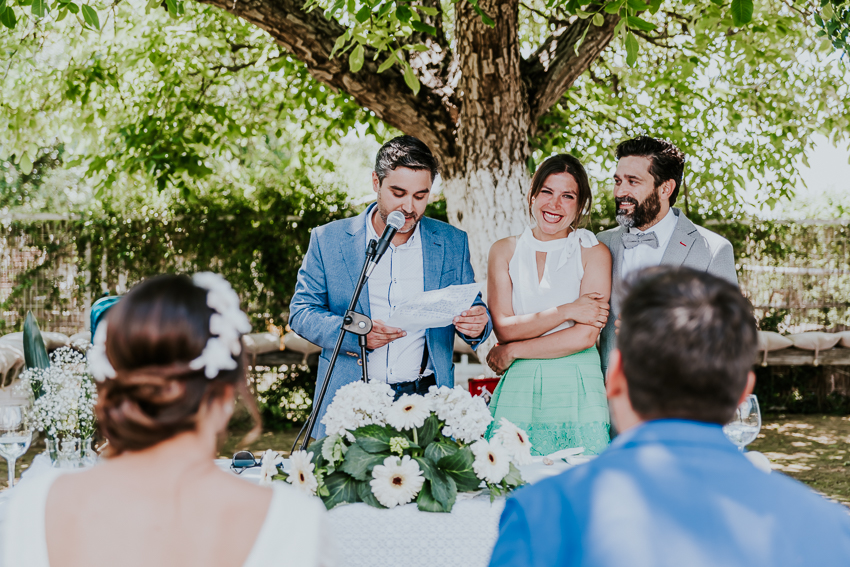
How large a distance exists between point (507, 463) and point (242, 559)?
3.33 feet

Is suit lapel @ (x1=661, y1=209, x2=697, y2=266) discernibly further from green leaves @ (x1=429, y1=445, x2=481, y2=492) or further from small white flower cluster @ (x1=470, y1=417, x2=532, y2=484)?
green leaves @ (x1=429, y1=445, x2=481, y2=492)

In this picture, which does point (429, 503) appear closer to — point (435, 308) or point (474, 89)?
point (435, 308)

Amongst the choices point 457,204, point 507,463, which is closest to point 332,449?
point 507,463

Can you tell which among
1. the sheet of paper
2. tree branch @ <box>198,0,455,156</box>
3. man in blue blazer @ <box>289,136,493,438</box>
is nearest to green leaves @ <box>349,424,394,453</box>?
the sheet of paper

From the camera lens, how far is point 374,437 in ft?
6.51

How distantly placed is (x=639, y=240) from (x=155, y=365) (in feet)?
7.50

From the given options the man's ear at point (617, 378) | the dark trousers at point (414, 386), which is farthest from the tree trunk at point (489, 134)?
the man's ear at point (617, 378)

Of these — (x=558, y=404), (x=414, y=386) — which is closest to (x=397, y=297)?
(x=414, y=386)

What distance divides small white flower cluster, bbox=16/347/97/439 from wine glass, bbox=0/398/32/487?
36mm

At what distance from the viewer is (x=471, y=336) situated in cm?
262

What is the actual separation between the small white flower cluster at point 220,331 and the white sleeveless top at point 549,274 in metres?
1.85

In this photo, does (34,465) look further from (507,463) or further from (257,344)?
(257,344)

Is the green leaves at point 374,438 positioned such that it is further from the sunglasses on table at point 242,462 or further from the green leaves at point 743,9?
the green leaves at point 743,9

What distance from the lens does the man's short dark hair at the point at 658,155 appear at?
3072 mm
